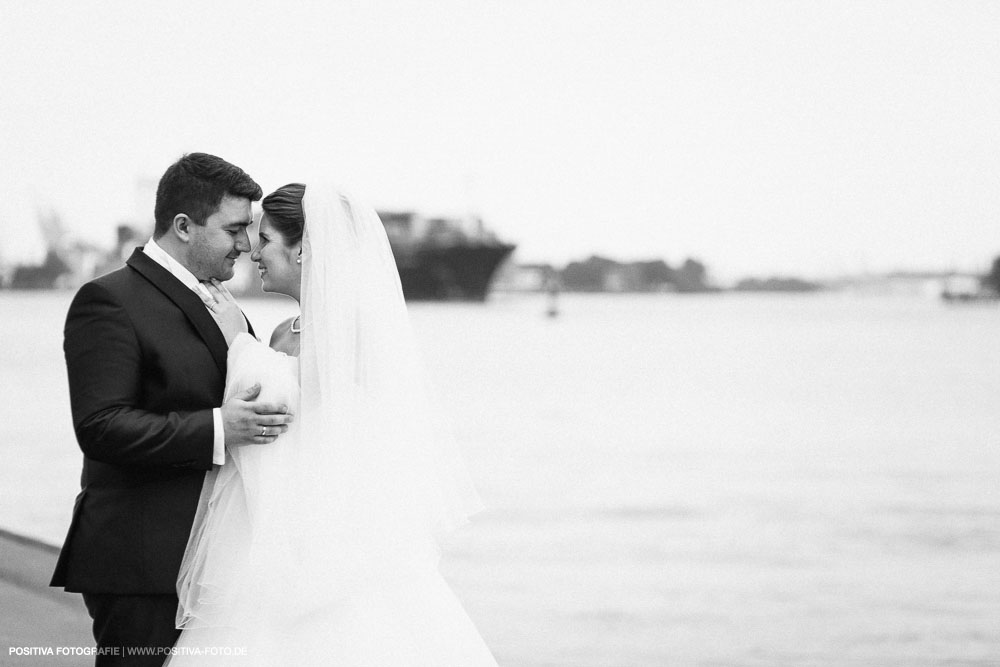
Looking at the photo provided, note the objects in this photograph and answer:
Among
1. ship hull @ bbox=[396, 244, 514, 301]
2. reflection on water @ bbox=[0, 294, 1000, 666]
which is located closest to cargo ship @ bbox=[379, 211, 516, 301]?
ship hull @ bbox=[396, 244, 514, 301]

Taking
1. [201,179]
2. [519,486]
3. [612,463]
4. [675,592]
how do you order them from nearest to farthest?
1. [201,179]
2. [675,592]
3. [519,486]
4. [612,463]

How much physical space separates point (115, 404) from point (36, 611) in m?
1.96

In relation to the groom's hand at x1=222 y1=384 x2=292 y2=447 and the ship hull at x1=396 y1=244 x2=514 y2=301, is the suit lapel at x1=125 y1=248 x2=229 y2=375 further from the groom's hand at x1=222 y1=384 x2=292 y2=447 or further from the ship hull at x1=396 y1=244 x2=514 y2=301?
the ship hull at x1=396 y1=244 x2=514 y2=301

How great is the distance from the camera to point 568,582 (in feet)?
22.8

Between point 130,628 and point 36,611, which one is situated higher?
point 130,628

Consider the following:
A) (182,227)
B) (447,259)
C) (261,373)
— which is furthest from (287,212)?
(447,259)

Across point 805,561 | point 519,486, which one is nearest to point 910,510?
point 805,561

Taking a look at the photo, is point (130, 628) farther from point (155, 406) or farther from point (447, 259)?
point (447, 259)

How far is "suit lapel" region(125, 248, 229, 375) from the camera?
1747mm

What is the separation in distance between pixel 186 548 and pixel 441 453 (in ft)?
1.55

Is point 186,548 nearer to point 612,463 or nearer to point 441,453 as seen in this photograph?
point 441,453

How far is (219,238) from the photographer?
1.78 meters

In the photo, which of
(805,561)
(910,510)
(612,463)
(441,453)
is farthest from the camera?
(612,463)

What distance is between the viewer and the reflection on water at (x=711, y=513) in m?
5.71
